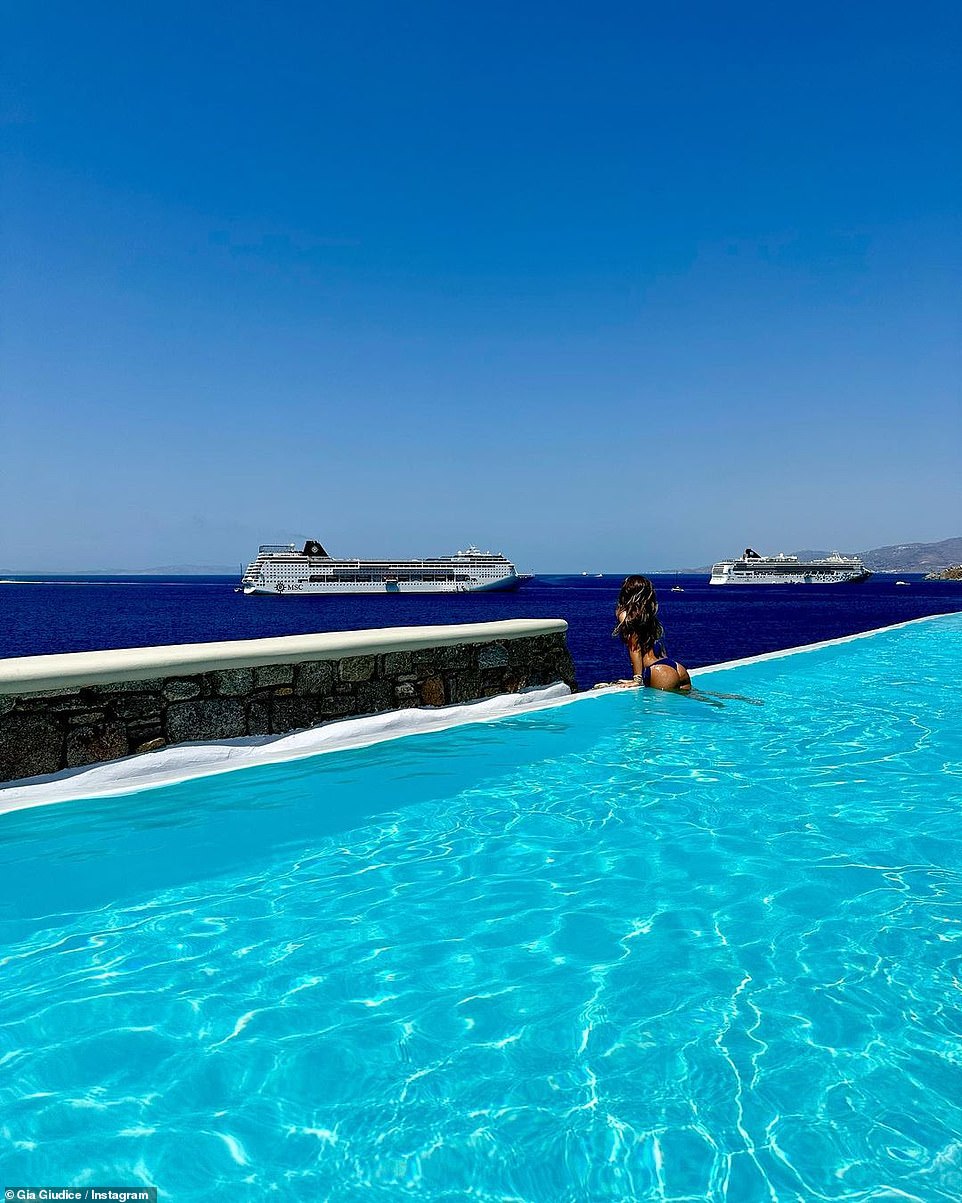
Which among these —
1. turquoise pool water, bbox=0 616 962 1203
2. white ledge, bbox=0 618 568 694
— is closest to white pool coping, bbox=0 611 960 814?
turquoise pool water, bbox=0 616 962 1203

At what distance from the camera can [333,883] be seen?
3.91m

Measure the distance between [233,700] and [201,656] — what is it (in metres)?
0.49

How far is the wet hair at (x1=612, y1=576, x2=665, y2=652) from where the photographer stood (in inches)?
346

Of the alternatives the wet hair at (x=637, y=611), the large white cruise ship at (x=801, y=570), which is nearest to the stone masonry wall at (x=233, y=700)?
the wet hair at (x=637, y=611)

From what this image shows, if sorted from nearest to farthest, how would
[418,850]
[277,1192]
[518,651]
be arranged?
1. [277,1192]
2. [418,850]
3. [518,651]

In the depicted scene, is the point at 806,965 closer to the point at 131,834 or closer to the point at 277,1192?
the point at 277,1192

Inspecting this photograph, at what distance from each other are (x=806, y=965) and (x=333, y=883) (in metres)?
2.31

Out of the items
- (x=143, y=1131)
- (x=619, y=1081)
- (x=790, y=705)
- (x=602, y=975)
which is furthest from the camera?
(x=790, y=705)

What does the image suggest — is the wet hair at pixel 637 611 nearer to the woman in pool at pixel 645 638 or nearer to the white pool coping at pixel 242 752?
the woman in pool at pixel 645 638

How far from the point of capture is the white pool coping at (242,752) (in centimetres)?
498

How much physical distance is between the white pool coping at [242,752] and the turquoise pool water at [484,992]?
8.0 inches

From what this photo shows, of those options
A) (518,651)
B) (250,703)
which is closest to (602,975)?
(250,703)

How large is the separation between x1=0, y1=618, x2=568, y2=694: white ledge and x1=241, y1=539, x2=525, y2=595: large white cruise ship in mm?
101348

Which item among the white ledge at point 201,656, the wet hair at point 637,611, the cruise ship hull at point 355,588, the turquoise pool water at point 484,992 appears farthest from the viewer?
the cruise ship hull at point 355,588
